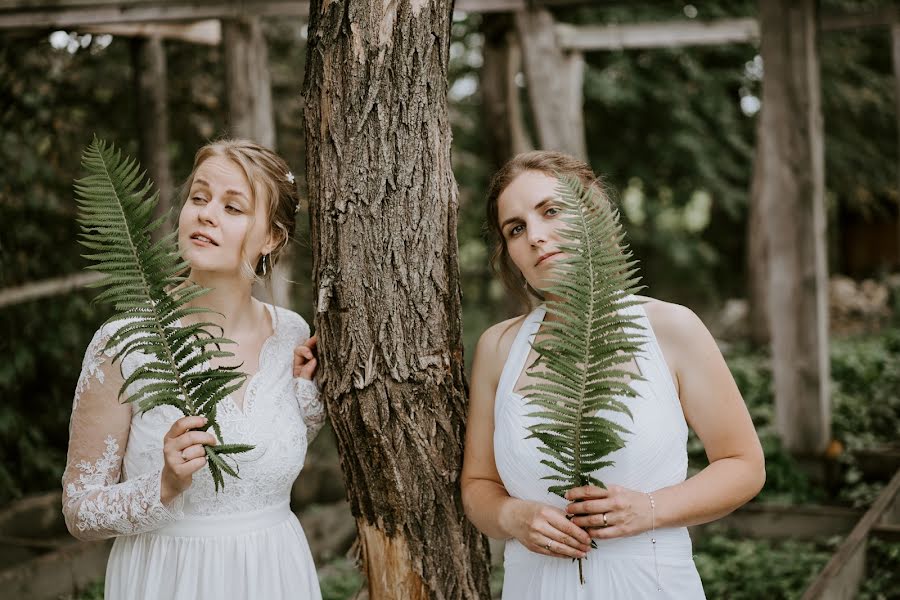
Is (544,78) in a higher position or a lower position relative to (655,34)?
lower

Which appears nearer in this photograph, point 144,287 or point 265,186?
point 144,287

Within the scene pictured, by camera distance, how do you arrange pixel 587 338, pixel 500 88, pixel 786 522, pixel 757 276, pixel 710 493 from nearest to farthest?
pixel 587 338, pixel 710 493, pixel 786 522, pixel 500 88, pixel 757 276

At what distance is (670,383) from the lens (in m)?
2.44

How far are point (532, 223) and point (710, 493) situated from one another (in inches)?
32.3

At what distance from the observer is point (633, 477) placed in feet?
7.92

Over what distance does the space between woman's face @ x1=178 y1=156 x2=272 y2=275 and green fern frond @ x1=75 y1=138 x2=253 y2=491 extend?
37 centimetres

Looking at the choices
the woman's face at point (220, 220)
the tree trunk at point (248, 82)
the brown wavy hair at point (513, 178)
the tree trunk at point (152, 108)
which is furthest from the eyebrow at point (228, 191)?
the tree trunk at point (152, 108)

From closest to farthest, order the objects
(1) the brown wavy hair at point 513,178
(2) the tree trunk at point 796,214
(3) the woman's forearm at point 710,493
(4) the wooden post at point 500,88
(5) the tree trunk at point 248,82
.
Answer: (3) the woman's forearm at point 710,493
(1) the brown wavy hair at point 513,178
(5) the tree trunk at point 248,82
(2) the tree trunk at point 796,214
(4) the wooden post at point 500,88

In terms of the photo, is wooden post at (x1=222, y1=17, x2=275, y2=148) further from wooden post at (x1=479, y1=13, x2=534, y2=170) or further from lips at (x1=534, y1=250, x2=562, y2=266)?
lips at (x1=534, y1=250, x2=562, y2=266)

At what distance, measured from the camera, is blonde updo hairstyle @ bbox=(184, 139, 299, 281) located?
274 cm

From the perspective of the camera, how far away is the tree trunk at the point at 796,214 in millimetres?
6684

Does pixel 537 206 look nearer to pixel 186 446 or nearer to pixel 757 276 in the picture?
pixel 186 446

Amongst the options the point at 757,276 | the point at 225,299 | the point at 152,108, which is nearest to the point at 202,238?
the point at 225,299

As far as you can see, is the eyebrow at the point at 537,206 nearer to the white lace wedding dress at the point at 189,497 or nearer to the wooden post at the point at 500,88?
the white lace wedding dress at the point at 189,497
